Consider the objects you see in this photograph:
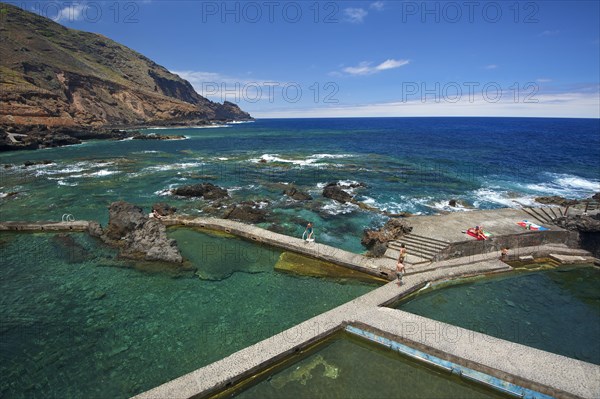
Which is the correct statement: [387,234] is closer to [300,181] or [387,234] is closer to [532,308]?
[532,308]

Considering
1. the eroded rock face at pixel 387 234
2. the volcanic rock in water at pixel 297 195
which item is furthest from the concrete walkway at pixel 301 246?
the volcanic rock in water at pixel 297 195

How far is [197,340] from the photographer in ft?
37.0

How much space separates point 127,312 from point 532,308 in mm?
16938

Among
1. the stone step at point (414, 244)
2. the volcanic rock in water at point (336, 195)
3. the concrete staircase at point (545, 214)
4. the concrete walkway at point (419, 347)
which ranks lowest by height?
the concrete walkway at point (419, 347)

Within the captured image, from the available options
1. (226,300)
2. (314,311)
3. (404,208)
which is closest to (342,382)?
(314,311)

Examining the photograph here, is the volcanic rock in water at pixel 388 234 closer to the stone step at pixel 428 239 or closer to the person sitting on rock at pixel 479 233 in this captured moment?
the stone step at pixel 428 239

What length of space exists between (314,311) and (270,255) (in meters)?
5.36

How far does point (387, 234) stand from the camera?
18219 millimetres

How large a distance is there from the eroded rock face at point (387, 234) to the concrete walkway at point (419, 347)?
5.97 meters

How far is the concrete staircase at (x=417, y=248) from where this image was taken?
16016 millimetres

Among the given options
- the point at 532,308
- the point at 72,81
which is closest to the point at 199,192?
the point at 532,308

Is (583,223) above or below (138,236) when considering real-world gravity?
above

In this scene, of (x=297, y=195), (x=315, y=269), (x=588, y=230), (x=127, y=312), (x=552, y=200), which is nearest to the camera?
(x=127, y=312)

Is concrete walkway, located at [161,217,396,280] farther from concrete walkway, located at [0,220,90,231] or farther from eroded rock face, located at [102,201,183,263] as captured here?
concrete walkway, located at [0,220,90,231]
